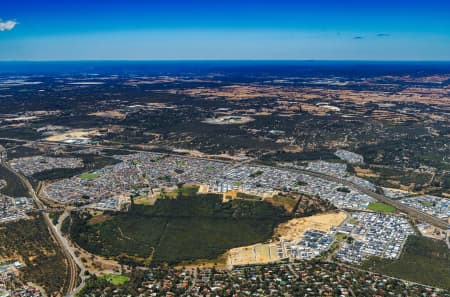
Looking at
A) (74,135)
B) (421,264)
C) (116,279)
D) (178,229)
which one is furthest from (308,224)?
(74,135)

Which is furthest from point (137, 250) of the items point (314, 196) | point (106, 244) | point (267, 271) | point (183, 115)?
point (183, 115)

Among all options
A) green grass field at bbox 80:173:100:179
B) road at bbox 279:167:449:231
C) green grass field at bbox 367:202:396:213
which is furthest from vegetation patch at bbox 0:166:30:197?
green grass field at bbox 367:202:396:213

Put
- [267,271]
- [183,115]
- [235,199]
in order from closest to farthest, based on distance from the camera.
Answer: [267,271]
[235,199]
[183,115]

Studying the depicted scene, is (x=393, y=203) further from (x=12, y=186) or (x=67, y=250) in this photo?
(x=12, y=186)

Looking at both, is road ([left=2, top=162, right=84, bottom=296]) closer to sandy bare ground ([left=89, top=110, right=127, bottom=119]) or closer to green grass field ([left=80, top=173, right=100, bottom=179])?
green grass field ([left=80, top=173, right=100, bottom=179])

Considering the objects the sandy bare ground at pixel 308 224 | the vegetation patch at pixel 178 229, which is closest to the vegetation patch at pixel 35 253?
the vegetation patch at pixel 178 229

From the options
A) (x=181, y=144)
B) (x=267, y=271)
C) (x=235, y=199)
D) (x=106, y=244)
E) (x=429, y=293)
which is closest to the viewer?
(x=429, y=293)

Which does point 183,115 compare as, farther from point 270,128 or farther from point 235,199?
point 235,199
